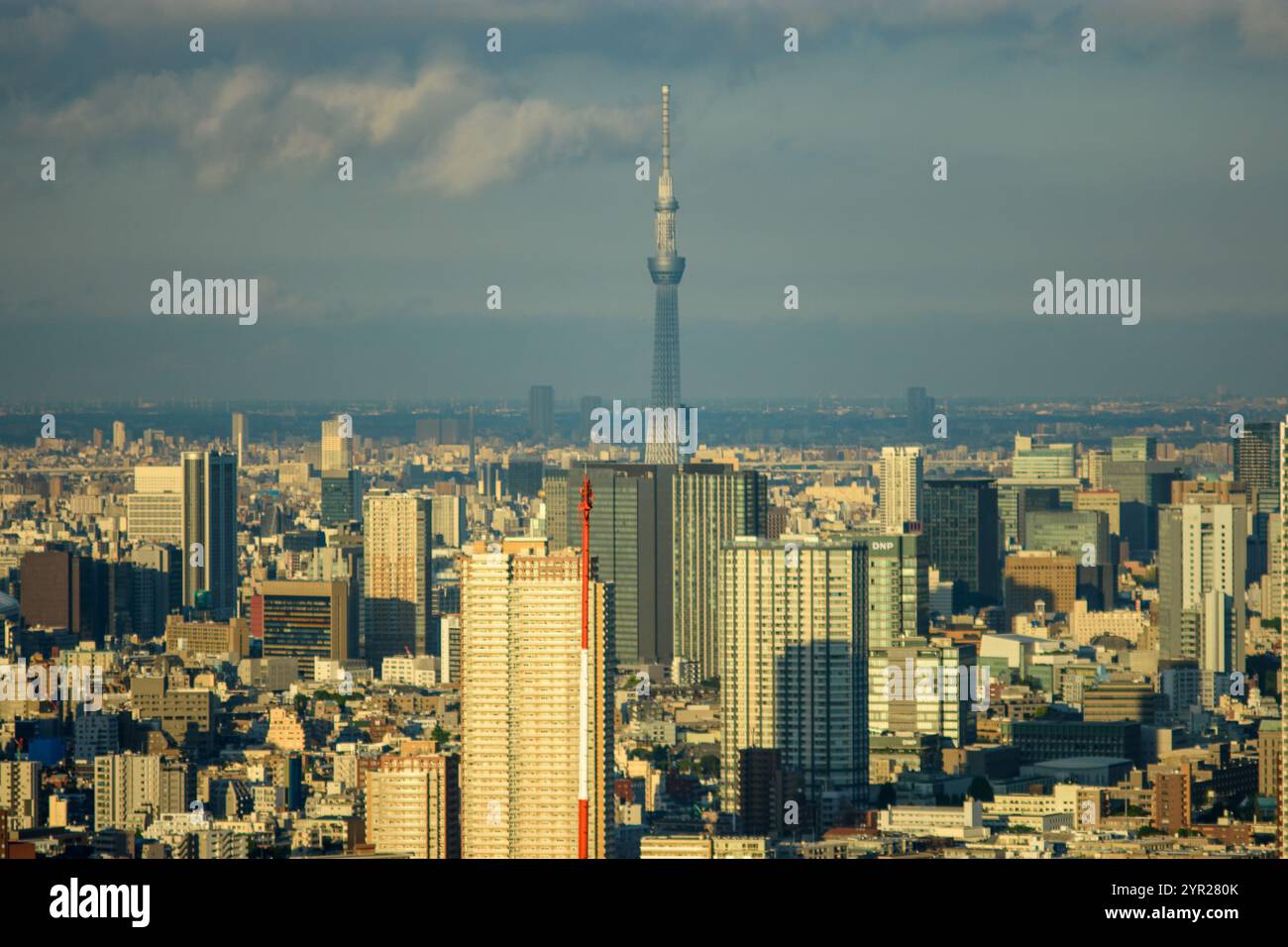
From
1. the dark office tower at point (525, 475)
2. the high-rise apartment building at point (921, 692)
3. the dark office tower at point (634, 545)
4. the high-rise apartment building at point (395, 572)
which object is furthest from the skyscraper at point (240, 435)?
the high-rise apartment building at point (921, 692)

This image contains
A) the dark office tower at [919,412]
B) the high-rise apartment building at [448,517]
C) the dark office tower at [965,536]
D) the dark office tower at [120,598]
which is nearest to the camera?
the dark office tower at [919,412]

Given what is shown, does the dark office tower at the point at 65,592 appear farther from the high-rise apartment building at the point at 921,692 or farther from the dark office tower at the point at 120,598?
the high-rise apartment building at the point at 921,692

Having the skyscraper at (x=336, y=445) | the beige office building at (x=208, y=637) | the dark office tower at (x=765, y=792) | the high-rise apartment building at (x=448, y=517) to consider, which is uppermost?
the skyscraper at (x=336, y=445)

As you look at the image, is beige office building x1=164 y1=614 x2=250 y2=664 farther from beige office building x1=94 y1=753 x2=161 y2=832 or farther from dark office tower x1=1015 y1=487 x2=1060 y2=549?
dark office tower x1=1015 y1=487 x2=1060 y2=549

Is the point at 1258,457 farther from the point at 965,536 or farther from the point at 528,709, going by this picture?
the point at 528,709

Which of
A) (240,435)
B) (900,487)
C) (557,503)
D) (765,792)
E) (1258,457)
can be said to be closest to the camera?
(765,792)

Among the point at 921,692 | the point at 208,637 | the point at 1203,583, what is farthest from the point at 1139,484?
the point at 208,637
